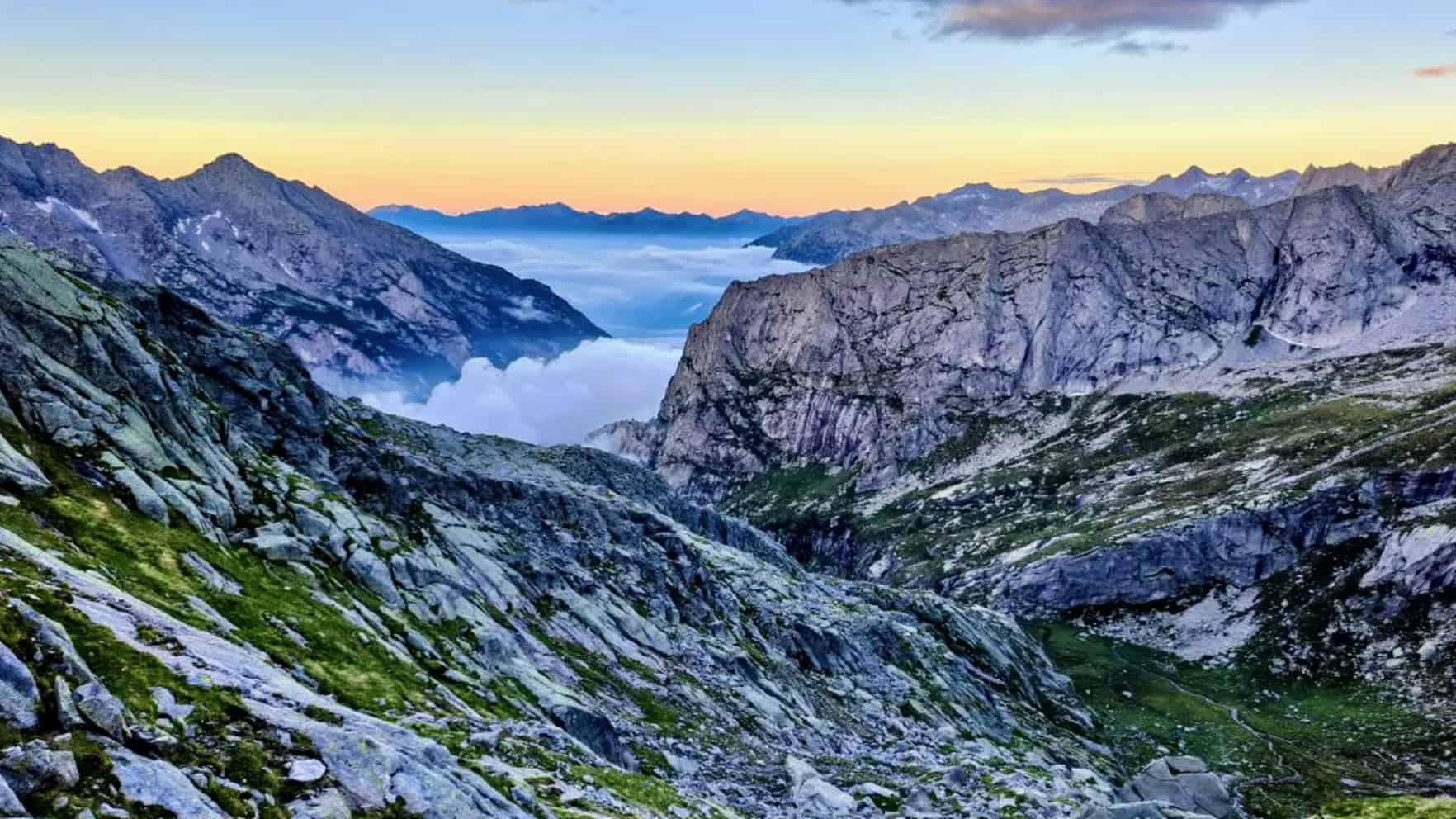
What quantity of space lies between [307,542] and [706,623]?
49300mm

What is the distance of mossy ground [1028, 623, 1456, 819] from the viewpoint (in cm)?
14112

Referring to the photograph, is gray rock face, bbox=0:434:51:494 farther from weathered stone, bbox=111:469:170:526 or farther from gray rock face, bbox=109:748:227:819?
gray rock face, bbox=109:748:227:819

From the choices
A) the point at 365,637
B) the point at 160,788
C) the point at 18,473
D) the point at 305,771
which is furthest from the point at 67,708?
the point at 365,637

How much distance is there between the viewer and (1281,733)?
16912 centimetres

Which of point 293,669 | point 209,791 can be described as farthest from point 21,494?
point 209,791

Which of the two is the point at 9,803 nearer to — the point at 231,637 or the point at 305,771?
the point at 305,771

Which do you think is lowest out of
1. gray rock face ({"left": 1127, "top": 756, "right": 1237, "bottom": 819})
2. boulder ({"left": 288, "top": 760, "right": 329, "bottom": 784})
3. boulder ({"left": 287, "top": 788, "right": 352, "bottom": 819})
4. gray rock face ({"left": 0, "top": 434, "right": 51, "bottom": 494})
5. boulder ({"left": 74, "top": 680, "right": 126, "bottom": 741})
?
gray rock face ({"left": 1127, "top": 756, "right": 1237, "bottom": 819})

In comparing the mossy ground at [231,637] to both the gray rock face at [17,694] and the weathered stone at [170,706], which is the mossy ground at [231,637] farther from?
the gray rock face at [17,694]

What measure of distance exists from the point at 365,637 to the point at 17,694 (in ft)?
101

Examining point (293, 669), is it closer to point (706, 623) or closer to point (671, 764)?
point (671, 764)

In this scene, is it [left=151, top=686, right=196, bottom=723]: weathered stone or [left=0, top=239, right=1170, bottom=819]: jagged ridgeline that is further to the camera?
[left=151, top=686, right=196, bottom=723]: weathered stone

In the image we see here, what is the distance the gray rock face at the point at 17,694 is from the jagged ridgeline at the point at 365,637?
8cm

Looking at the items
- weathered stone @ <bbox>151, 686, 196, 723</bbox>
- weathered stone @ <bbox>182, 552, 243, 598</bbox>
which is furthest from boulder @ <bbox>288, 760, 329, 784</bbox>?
weathered stone @ <bbox>182, 552, 243, 598</bbox>

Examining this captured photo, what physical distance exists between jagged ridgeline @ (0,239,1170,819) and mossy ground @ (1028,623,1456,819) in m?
30.7
